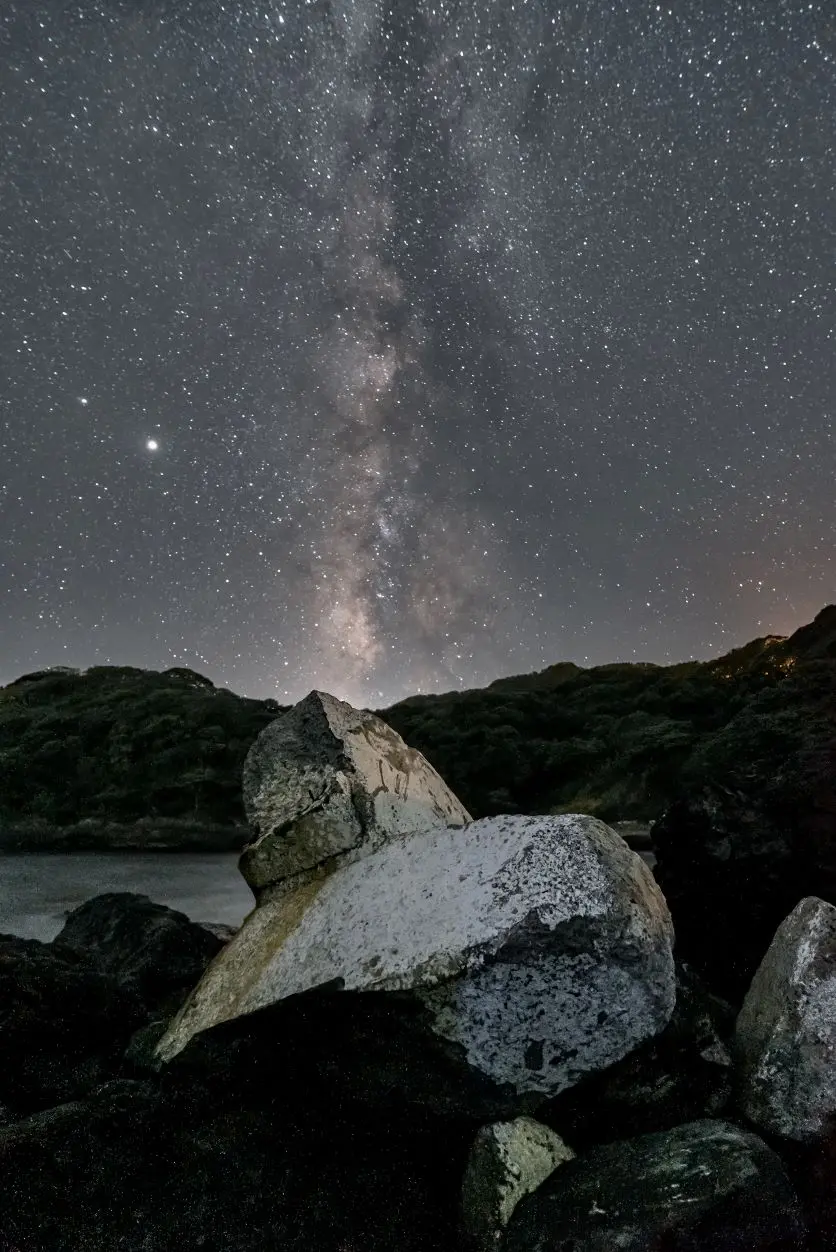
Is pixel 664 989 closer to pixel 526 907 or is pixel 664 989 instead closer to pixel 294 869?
pixel 526 907

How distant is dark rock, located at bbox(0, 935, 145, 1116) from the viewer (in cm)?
405

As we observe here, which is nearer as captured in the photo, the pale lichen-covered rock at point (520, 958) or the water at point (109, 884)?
the pale lichen-covered rock at point (520, 958)

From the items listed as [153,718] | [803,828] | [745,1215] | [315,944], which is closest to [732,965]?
[803,828]

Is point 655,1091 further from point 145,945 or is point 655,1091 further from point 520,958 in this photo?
point 145,945

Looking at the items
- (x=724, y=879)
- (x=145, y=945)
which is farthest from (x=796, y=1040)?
(x=145, y=945)

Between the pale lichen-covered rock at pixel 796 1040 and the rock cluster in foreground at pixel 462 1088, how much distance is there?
0.01m

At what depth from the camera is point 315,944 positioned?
4062 millimetres

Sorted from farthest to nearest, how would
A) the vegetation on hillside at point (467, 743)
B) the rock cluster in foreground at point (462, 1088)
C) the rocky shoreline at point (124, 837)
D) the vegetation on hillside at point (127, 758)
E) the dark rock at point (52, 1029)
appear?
the vegetation on hillside at point (127, 758) → the vegetation on hillside at point (467, 743) → the rocky shoreline at point (124, 837) → the dark rock at point (52, 1029) → the rock cluster in foreground at point (462, 1088)

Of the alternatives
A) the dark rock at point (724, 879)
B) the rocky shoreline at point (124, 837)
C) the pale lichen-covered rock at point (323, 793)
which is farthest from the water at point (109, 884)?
the dark rock at point (724, 879)

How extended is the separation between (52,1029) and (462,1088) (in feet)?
8.62

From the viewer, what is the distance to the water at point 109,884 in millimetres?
14711

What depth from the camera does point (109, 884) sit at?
20.6m

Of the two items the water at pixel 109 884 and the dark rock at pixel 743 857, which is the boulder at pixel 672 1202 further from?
the water at pixel 109 884

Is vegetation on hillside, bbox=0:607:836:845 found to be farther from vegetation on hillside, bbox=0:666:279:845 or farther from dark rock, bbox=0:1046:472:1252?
dark rock, bbox=0:1046:472:1252
